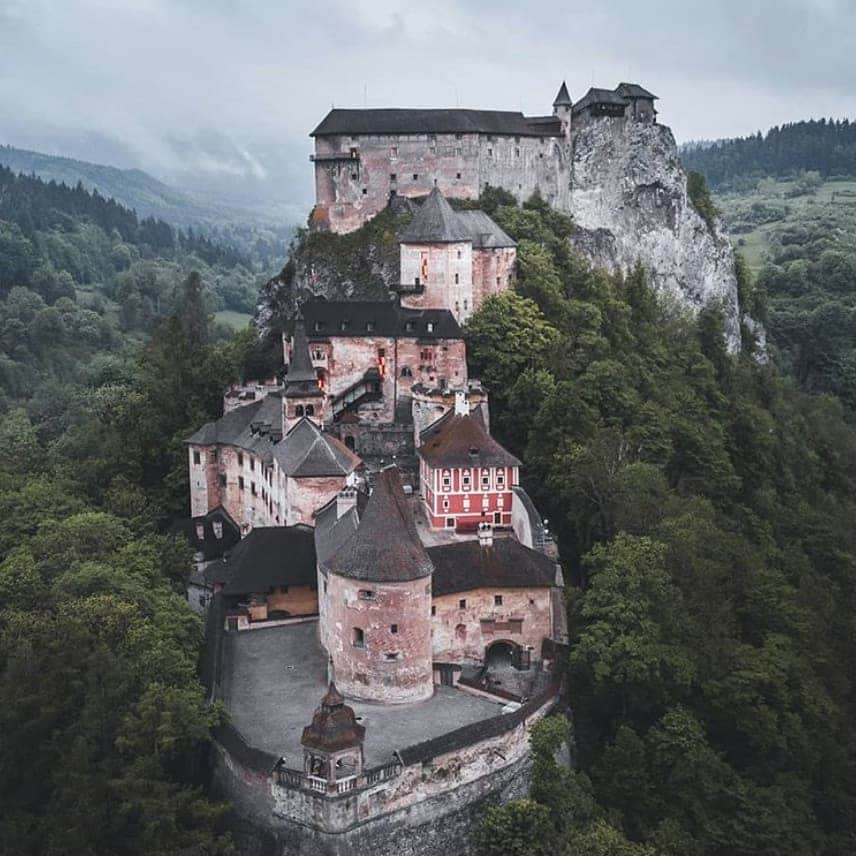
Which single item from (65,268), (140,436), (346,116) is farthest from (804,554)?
(65,268)

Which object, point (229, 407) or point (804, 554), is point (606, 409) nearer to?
point (804, 554)

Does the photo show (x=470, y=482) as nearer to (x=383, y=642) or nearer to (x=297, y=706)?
(x=383, y=642)

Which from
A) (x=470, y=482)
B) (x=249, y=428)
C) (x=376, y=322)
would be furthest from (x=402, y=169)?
(x=470, y=482)

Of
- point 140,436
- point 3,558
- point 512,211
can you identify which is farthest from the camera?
point 512,211

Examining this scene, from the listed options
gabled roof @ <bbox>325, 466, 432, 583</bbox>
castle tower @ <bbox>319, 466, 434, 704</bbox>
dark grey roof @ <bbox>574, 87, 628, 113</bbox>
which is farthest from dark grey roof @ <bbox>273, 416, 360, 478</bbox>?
dark grey roof @ <bbox>574, 87, 628, 113</bbox>

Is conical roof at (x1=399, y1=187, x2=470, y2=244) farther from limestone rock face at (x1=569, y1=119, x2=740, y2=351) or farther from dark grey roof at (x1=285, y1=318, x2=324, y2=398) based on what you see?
limestone rock face at (x1=569, y1=119, x2=740, y2=351)

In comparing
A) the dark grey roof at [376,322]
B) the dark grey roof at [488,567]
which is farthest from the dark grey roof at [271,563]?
the dark grey roof at [376,322]
